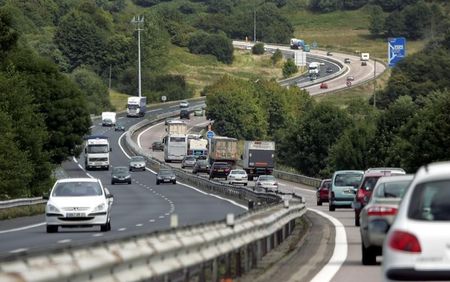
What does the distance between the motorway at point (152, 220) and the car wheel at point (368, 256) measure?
0.46 ft

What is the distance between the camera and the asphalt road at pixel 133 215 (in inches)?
1320

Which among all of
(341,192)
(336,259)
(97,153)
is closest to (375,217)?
(336,259)

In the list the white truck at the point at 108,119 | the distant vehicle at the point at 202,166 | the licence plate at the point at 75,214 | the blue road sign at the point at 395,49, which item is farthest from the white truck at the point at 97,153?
the licence plate at the point at 75,214

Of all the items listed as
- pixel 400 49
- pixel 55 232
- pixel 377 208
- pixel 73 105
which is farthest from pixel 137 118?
pixel 377 208

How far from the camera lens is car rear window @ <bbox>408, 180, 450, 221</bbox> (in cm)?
1318

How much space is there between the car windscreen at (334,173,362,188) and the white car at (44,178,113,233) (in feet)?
53.2

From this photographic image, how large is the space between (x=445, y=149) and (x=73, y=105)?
88.7ft

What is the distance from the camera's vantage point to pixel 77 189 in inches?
1510

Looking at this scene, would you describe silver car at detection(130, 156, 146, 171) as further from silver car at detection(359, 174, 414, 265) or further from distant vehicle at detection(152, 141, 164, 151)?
silver car at detection(359, 174, 414, 265)

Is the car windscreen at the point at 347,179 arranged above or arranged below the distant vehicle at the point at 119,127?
below

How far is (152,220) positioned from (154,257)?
35.8 meters

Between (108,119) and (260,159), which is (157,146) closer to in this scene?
(108,119)

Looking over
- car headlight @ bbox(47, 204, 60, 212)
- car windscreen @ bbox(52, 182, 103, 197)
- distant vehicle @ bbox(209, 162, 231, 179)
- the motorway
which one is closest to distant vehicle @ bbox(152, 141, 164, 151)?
the motorway

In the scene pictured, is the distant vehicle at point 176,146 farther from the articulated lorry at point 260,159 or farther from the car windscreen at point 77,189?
the car windscreen at point 77,189
